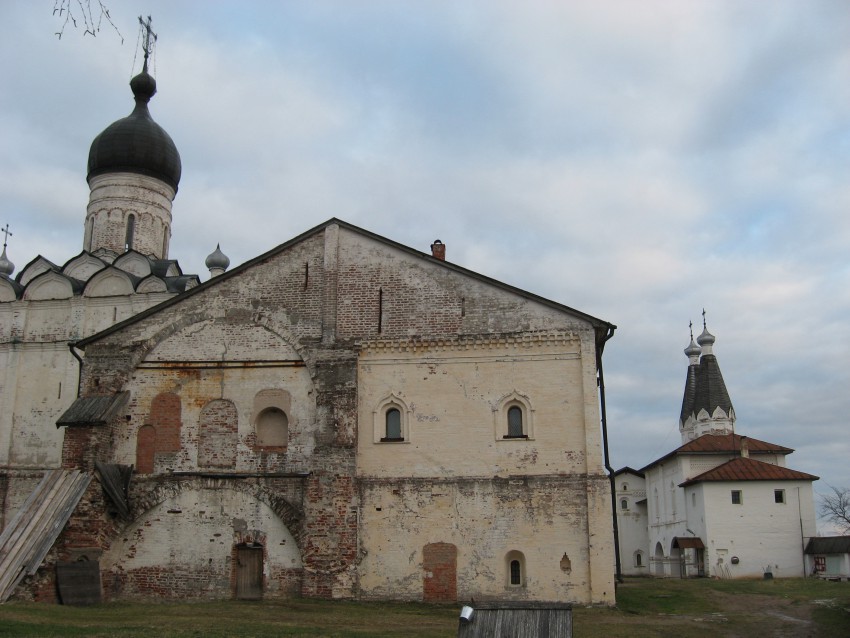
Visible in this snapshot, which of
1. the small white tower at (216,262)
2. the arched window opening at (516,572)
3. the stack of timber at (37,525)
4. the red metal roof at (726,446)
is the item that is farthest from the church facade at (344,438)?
the red metal roof at (726,446)

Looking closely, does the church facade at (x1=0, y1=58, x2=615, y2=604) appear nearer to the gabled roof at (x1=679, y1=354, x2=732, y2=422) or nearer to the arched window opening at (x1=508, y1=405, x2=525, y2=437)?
the arched window opening at (x1=508, y1=405, x2=525, y2=437)

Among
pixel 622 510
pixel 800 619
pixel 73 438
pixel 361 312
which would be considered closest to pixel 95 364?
pixel 73 438

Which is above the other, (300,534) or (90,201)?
(90,201)

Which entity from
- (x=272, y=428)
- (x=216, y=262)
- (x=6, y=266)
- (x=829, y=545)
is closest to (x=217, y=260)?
(x=216, y=262)

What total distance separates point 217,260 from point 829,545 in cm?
2624

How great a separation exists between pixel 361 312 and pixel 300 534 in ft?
15.6

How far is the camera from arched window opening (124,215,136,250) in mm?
28484

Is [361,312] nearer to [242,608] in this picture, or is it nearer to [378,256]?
[378,256]

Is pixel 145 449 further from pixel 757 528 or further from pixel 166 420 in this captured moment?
pixel 757 528

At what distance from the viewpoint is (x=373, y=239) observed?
18.9 metres

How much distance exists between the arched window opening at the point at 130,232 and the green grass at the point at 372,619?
49.9ft

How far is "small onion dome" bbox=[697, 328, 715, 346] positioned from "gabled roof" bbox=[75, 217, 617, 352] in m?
32.5

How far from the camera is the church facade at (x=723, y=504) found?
35.8 m

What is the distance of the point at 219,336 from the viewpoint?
Answer: 18562 mm
